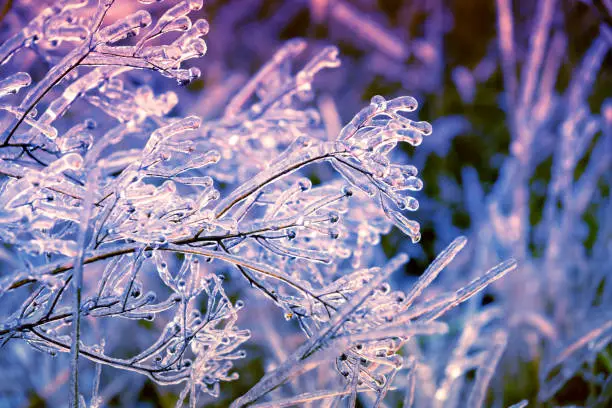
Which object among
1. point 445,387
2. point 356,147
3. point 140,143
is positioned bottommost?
point 445,387

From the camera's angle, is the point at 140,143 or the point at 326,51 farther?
the point at 140,143

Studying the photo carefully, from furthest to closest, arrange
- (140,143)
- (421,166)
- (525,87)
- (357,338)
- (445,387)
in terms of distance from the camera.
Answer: (421,166) < (140,143) < (525,87) < (445,387) < (357,338)

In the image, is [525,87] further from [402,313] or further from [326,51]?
[402,313]

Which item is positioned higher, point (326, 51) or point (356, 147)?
point (326, 51)

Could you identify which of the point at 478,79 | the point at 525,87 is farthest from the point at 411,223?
the point at 478,79

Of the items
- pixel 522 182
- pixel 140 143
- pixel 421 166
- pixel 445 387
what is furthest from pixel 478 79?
pixel 445 387

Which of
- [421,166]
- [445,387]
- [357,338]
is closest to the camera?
[357,338]
